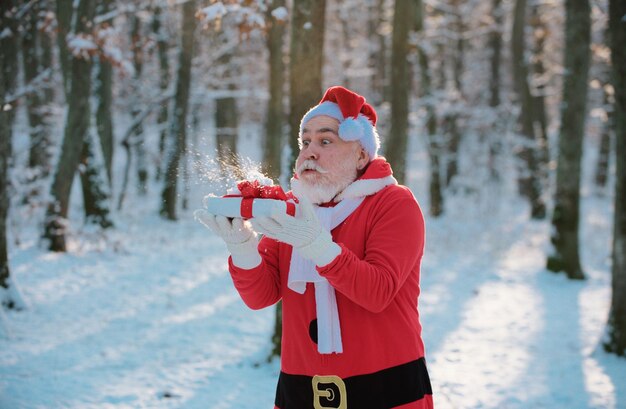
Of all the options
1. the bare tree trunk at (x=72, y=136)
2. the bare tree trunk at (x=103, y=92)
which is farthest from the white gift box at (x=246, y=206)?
the bare tree trunk at (x=103, y=92)

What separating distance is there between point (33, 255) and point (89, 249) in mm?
1018

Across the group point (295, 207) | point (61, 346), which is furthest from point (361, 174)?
point (61, 346)

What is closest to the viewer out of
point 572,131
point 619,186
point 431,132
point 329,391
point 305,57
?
point 329,391

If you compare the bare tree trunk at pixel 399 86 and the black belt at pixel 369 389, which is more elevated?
the bare tree trunk at pixel 399 86

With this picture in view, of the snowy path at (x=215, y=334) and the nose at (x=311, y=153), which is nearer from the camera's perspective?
the nose at (x=311, y=153)

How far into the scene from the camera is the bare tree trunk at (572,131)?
907 cm

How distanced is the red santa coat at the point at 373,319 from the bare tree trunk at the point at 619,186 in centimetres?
415

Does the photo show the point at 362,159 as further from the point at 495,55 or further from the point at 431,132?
the point at 495,55

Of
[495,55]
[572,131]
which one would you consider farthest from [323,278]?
[495,55]

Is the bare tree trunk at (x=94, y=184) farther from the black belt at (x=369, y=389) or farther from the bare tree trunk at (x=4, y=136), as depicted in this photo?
the black belt at (x=369, y=389)

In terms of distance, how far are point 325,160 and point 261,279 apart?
0.55 meters

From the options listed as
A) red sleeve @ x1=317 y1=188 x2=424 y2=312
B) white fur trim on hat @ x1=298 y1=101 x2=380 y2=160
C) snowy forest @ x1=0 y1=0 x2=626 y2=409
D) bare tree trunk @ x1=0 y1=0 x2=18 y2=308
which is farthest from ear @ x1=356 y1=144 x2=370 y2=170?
bare tree trunk @ x1=0 y1=0 x2=18 y2=308

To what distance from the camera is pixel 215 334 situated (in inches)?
255

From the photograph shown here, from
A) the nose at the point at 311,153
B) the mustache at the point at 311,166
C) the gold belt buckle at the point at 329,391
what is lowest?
the gold belt buckle at the point at 329,391
